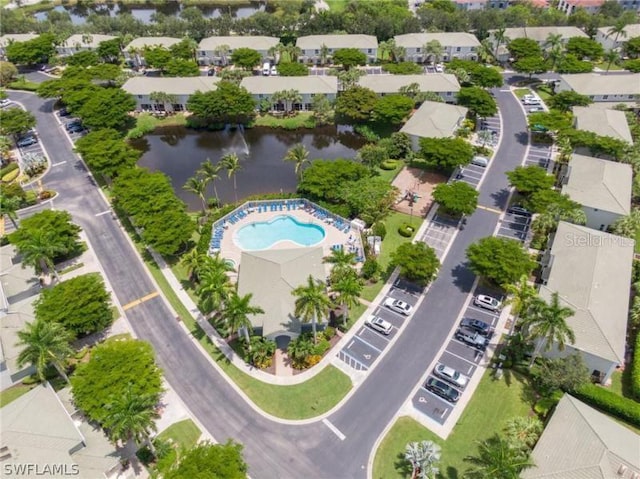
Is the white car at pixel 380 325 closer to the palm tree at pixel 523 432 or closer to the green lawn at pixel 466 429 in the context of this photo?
the green lawn at pixel 466 429

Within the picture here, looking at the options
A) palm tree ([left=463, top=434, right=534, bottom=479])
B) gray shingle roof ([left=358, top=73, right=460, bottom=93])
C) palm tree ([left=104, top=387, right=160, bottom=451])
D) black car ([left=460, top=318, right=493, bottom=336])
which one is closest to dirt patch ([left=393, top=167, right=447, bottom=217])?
black car ([left=460, top=318, right=493, bottom=336])

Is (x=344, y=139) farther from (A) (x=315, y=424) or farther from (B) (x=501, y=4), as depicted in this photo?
(B) (x=501, y=4)

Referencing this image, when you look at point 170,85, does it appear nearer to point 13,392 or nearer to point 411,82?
point 411,82

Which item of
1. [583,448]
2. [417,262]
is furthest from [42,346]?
[583,448]

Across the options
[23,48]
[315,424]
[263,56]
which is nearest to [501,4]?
[263,56]

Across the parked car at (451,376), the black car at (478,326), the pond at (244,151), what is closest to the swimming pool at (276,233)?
the pond at (244,151)

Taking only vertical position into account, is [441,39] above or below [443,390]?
above
